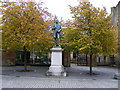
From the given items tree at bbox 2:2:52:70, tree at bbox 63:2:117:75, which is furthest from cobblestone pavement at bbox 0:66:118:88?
tree at bbox 2:2:52:70

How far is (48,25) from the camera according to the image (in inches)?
629

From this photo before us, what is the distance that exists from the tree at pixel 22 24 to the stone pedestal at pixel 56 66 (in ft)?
7.25

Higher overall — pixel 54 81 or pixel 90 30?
pixel 90 30

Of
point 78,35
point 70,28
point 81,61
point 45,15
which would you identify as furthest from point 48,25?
point 81,61

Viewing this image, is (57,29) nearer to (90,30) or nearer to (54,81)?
(90,30)

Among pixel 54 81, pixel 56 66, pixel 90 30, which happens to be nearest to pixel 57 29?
pixel 90 30

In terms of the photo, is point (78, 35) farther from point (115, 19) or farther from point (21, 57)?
point (115, 19)

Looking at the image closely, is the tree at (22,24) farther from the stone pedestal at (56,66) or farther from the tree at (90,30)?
the tree at (90,30)

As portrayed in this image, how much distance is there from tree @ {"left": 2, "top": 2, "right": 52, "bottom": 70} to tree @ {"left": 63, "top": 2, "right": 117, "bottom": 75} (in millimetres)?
3023

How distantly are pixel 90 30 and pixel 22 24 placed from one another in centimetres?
604

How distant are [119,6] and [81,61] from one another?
13801 mm

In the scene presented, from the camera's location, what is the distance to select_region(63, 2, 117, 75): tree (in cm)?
1278

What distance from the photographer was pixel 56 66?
1288 cm

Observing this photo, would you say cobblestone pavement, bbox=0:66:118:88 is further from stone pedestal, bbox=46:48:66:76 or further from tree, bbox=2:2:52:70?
tree, bbox=2:2:52:70
